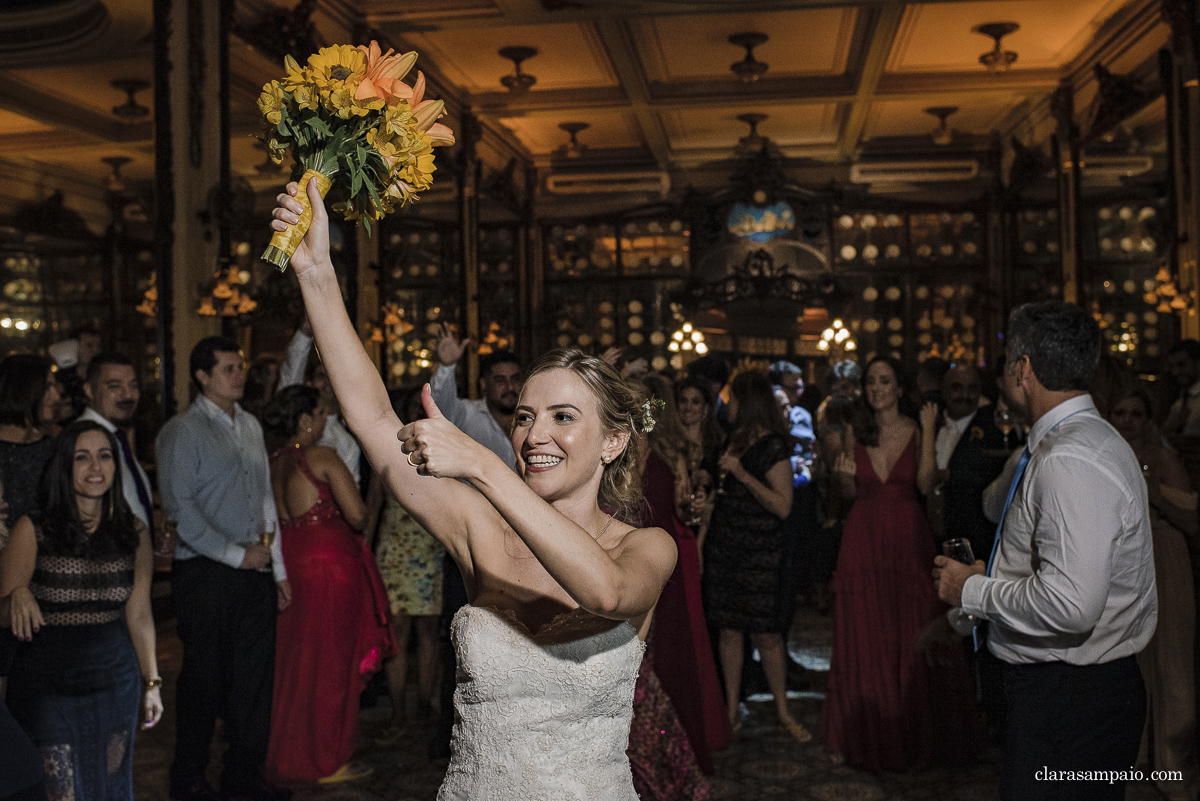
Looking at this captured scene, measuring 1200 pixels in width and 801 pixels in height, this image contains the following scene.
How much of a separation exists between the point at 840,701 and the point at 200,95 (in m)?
5.05

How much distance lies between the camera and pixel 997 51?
361 inches

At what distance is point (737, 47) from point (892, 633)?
6967mm

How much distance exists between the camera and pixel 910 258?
13078 mm

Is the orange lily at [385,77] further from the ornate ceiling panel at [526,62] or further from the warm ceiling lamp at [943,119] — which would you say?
the warm ceiling lamp at [943,119]

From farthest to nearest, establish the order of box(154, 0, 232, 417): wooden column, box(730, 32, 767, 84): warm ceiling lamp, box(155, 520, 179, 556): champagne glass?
1. box(730, 32, 767, 84): warm ceiling lamp
2. box(154, 0, 232, 417): wooden column
3. box(155, 520, 179, 556): champagne glass

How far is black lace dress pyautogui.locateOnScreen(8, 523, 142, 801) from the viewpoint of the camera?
279 cm

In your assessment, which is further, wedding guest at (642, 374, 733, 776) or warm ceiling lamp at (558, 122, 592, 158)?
warm ceiling lamp at (558, 122, 592, 158)

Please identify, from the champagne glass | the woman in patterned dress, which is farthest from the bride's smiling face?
the woman in patterned dress

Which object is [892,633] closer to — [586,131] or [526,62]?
[526,62]

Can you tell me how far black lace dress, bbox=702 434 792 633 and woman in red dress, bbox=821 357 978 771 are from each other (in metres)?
0.37

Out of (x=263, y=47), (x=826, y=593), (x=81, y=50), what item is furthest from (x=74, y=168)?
(x=826, y=593)

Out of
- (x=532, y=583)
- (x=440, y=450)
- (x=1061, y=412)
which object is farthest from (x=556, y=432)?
(x=1061, y=412)

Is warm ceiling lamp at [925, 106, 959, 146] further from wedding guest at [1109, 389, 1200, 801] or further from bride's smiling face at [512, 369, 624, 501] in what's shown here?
bride's smiling face at [512, 369, 624, 501]

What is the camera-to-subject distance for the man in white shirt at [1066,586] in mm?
2102
